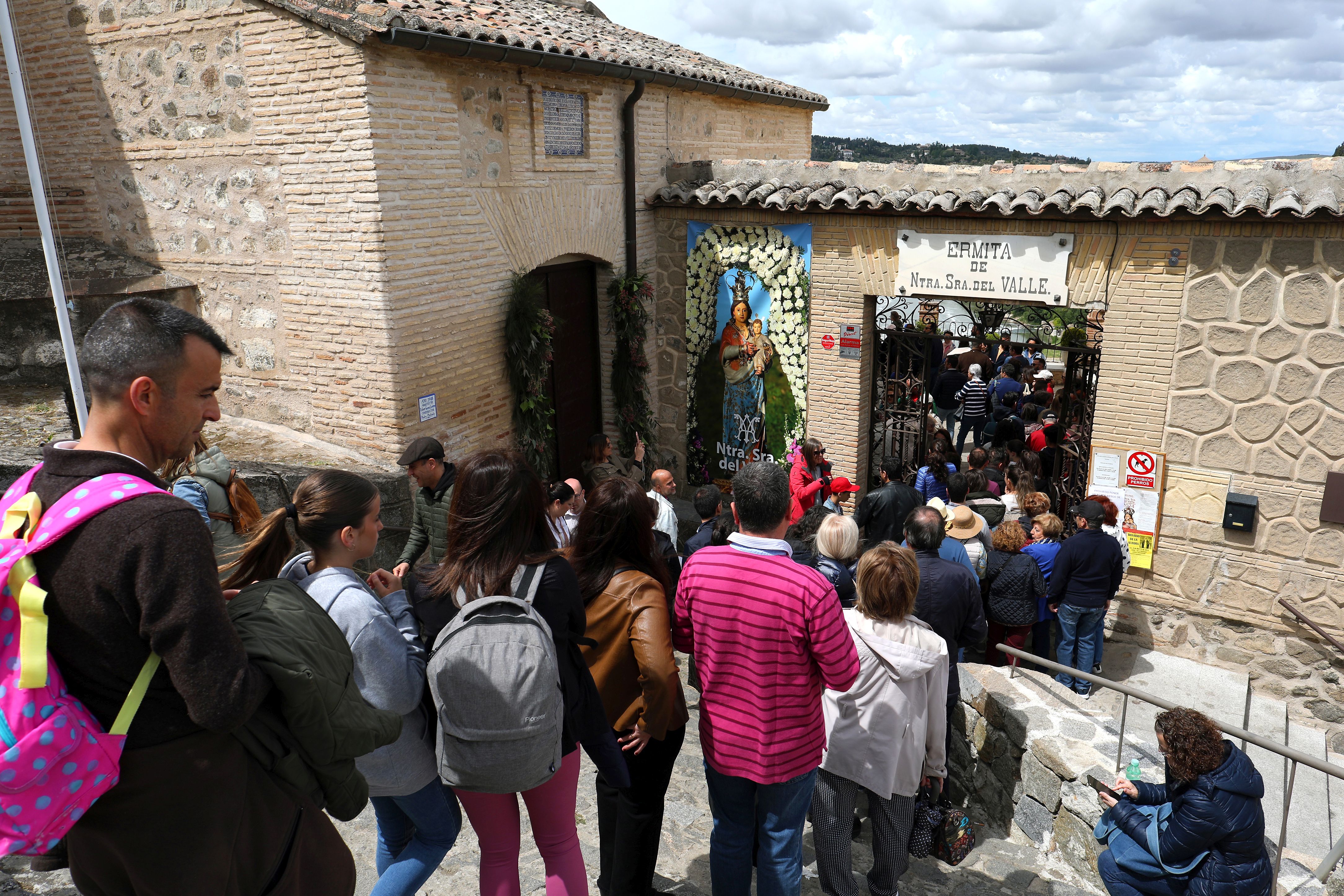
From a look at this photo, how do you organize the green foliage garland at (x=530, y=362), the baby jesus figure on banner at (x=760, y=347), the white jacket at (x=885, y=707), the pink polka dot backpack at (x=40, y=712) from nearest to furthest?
the pink polka dot backpack at (x=40, y=712)
the white jacket at (x=885, y=707)
the green foliage garland at (x=530, y=362)
the baby jesus figure on banner at (x=760, y=347)

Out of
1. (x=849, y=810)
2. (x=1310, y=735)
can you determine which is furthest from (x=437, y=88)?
(x=1310, y=735)

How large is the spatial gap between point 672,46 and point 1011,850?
420 inches

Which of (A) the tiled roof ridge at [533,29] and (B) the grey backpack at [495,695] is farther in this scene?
(A) the tiled roof ridge at [533,29]

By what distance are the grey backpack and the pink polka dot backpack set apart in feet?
3.11

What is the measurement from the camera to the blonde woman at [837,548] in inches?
173

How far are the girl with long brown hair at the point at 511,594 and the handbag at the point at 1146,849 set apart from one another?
2158mm

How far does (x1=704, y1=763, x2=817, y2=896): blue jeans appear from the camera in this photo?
10.0 ft

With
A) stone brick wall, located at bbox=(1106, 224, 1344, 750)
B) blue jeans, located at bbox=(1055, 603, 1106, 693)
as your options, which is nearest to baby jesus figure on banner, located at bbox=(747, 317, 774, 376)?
stone brick wall, located at bbox=(1106, 224, 1344, 750)

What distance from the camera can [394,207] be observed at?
20.9ft

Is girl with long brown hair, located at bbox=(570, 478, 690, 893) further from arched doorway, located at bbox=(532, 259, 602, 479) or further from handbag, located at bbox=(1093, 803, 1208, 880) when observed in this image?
arched doorway, located at bbox=(532, 259, 602, 479)

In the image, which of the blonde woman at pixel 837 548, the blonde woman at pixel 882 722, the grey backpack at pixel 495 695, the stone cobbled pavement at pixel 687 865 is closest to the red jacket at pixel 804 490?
the blonde woman at pixel 837 548

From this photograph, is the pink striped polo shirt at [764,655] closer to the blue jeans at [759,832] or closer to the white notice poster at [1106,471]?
the blue jeans at [759,832]

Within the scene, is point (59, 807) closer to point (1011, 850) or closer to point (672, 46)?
point (1011, 850)

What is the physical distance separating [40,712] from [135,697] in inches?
5.7
